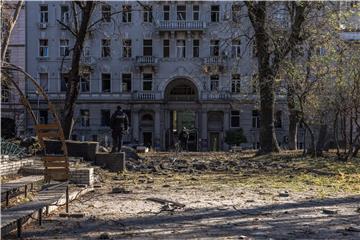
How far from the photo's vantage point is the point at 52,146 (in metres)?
17.7

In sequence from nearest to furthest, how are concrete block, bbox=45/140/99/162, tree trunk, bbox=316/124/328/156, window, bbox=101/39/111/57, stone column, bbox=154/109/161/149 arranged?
concrete block, bbox=45/140/99/162, tree trunk, bbox=316/124/328/156, stone column, bbox=154/109/161/149, window, bbox=101/39/111/57

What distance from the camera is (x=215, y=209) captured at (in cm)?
1016

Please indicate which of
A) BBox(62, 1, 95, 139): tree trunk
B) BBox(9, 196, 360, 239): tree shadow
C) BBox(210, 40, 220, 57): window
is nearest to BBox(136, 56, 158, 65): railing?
BBox(210, 40, 220, 57): window

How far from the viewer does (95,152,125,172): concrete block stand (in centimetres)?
1805

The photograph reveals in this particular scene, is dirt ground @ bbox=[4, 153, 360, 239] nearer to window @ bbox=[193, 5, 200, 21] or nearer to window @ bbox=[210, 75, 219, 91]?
window @ bbox=[210, 75, 219, 91]

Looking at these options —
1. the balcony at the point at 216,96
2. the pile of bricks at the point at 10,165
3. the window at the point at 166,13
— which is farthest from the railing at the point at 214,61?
the pile of bricks at the point at 10,165

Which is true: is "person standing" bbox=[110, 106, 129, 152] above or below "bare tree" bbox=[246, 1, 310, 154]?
→ below

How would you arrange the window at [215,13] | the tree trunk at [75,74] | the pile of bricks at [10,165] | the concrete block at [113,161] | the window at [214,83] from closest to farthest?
1. the pile of bricks at [10,165]
2. the concrete block at [113,161]
3. the tree trunk at [75,74]
4. the window at [215,13]
5. the window at [214,83]

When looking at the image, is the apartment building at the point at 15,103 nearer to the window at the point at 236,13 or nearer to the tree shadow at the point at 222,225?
the window at the point at 236,13

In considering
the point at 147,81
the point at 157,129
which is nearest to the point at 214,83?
the point at 147,81

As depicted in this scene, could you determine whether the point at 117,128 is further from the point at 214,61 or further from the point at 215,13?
the point at 215,13

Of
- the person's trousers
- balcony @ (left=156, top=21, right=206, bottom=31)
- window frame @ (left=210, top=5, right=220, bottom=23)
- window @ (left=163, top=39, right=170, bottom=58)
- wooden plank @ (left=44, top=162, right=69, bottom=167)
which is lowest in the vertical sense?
wooden plank @ (left=44, top=162, right=69, bottom=167)

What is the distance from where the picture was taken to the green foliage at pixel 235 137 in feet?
194

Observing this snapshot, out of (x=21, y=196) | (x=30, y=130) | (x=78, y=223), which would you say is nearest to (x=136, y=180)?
(x=21, y=196)
